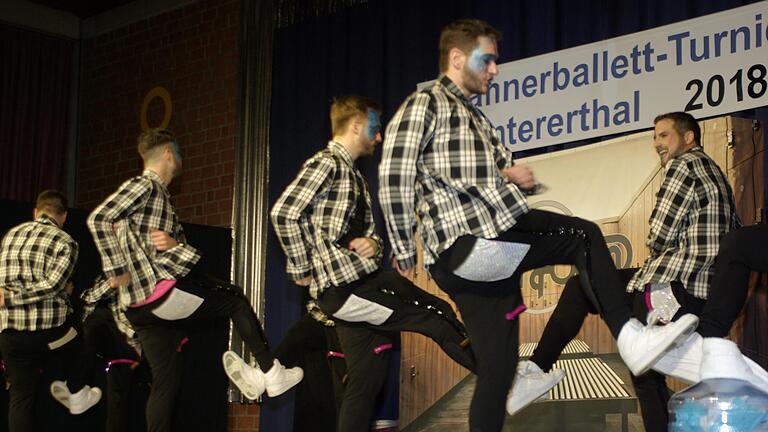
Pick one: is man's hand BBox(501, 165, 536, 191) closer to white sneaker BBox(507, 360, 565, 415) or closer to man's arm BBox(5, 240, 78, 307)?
white sneaker BBox(507, 360, 565, 415)

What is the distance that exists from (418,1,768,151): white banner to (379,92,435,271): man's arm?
9.37 ft

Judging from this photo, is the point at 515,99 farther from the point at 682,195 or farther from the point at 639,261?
the point at 682,195

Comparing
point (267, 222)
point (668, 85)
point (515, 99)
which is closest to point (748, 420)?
point (668, 85)

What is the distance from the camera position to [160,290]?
172 inches

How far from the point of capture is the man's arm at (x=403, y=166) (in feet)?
9.81

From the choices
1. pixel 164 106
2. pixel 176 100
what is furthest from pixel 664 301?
pixel 164 106

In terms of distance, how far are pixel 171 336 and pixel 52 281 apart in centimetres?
142

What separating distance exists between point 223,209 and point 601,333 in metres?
3.95

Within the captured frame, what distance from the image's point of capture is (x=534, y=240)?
2.98 m

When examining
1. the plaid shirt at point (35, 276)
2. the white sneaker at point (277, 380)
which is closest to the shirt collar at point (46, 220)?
the plaid shirt at point (35, 276)

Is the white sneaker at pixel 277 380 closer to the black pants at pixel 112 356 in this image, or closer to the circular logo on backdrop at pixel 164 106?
the black pants at pixel 112 356

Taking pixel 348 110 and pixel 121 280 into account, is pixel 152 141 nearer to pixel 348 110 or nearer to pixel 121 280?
pixel 121 280

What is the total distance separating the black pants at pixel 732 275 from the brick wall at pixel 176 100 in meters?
5.51

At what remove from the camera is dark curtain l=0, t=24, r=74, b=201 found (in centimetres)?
882
